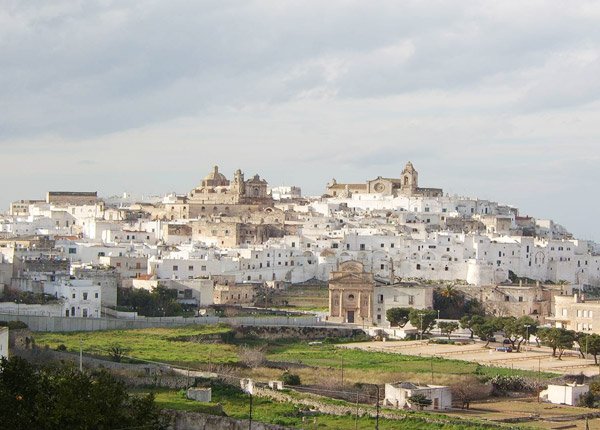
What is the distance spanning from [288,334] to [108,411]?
2912 centimetres

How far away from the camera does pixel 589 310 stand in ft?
202

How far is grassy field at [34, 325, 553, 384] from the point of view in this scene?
4659cm

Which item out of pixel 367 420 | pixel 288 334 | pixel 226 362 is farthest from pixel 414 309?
pixel 367 420

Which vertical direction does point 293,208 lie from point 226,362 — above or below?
above

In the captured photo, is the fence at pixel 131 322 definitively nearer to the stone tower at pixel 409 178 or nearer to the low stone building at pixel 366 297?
the low stone building at pixel 366 297

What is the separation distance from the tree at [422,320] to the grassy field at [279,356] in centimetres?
585

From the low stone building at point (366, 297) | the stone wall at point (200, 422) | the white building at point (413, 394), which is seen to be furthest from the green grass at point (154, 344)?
the low stone building at point (366, 297)

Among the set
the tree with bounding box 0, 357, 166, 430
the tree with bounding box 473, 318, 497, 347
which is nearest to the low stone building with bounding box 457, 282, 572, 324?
the tree with bounding box 473, 318, 497, 347

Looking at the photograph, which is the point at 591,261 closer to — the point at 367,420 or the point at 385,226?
the point at 385,226

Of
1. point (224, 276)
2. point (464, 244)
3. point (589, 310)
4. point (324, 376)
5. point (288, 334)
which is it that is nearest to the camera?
point (324, 376)

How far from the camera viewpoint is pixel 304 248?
74.8 m

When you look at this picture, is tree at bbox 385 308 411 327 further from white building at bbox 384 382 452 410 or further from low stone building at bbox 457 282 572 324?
white building at bbox 384 382 452 410

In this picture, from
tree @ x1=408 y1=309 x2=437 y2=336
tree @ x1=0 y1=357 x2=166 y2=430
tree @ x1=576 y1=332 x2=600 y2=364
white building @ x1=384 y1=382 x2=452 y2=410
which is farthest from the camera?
tree @ x1=408 y1=309 x2=437 y2=336

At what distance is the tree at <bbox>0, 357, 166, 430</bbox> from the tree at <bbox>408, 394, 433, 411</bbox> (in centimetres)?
1289
